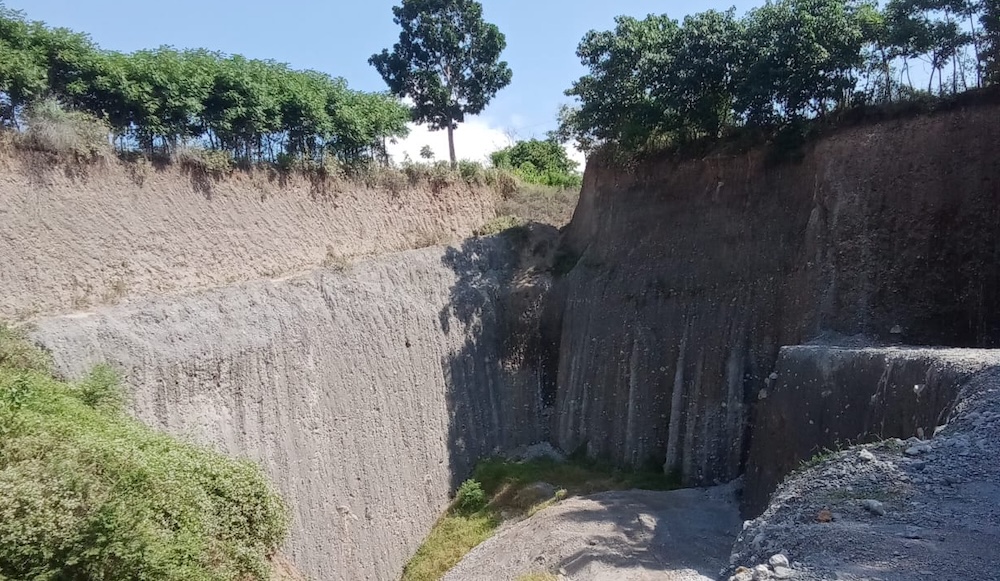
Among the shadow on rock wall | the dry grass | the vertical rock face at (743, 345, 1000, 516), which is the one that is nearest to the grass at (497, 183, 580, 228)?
the shadow on rock wall

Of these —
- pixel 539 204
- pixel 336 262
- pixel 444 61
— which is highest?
pixel 444 61

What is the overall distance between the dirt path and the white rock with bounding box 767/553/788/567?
7.01 metres

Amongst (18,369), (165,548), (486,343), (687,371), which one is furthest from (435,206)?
(165,548)

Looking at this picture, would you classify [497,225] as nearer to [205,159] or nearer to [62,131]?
[205,159]

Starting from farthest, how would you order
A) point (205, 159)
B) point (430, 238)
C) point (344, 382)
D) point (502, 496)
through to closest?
point (430, 238), point (205, 159), point (502, 496), point (344, 382)

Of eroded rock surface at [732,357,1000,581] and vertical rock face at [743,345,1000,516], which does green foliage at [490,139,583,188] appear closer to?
vertical rock face at [743,345,1000,516]

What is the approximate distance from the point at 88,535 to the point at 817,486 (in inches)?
345

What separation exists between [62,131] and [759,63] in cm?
1631

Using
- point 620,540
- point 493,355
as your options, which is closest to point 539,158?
point 493,355

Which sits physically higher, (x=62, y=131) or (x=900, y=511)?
(x=62, y=131)

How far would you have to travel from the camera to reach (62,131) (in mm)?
16891

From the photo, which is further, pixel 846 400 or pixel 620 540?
pixel 620 540

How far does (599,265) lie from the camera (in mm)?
22391

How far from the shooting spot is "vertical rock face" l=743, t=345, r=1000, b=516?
32.8ft
